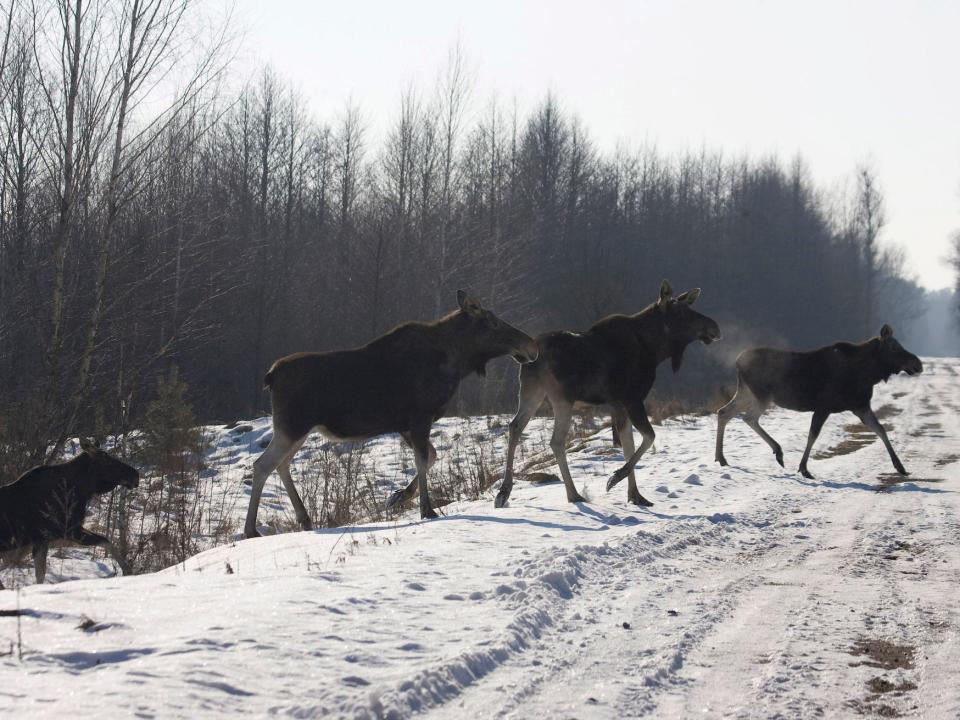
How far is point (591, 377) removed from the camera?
33.8ft

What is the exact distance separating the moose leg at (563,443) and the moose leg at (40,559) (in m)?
5.20

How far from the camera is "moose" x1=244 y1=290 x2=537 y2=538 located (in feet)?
30.8

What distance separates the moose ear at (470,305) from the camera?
9883 millimetres

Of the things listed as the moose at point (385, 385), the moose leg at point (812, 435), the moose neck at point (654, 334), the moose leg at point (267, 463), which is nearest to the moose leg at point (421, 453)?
the moose at point (385, 385)

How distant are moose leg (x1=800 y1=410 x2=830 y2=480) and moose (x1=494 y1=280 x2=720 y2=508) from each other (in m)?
3.36

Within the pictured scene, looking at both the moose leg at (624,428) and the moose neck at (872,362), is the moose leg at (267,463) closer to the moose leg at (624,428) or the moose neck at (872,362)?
the moose leg at (624,428)

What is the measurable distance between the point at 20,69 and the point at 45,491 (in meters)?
8.03

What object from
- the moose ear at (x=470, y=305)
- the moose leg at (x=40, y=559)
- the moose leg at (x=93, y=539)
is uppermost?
the moose ear at (x=470, y=305)

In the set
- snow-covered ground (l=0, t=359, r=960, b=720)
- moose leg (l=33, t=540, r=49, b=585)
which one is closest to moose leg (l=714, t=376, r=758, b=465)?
snow-covered ground (l=0, t=359, r=960, b=720)

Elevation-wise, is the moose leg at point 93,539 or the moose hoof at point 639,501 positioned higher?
the moose hoof at point 639,501

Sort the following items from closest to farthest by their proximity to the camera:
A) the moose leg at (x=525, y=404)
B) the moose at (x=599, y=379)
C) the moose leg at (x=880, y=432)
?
the moose at (x=599, y=379), the moose leg at (x=525, y=404), the moose leg at (x=880, y=432)

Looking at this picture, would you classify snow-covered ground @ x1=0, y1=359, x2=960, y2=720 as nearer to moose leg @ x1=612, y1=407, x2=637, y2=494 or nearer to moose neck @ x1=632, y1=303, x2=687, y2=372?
moose leg @ x1=612, y1=407, x2=637, y2=494

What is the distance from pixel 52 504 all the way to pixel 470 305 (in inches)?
188

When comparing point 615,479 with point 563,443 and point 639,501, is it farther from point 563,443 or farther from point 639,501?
point 563,443
